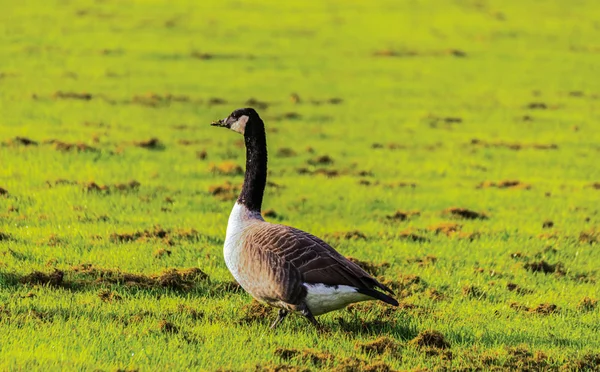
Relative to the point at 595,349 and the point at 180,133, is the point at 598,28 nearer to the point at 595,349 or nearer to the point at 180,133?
the point at 180,133

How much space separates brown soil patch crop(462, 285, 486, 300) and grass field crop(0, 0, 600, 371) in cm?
6

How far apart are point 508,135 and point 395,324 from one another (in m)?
17.4

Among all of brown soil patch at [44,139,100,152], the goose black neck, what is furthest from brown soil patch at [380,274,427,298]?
brown soil patch at [44,139,100,152]

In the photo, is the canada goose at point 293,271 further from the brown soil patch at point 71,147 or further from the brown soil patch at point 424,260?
the brown soil patch at point 71,147

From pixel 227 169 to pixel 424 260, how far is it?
24.1ft

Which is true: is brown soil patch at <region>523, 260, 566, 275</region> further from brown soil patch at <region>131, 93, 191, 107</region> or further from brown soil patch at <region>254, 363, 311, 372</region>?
brown soil patch at <region>131, 93, 191, 107</region>

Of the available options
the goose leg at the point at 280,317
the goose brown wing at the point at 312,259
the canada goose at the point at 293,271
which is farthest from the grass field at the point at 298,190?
the goose brown wing at the point at 312,259

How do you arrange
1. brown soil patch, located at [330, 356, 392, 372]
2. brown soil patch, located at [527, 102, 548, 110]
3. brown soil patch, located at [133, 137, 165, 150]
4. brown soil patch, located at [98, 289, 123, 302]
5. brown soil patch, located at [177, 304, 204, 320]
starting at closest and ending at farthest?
brown soil patch, located at [330, 356, 392, 372], brown soil patch, located at [177, 304, 204, 320], brown soil patch, located at [98, 289, 123, 302], brown soil patch, located at [133, 137, 165, 150], brown soil patch, located at [527, 102, 548, 110]

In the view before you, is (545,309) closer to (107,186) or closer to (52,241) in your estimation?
(52,241)

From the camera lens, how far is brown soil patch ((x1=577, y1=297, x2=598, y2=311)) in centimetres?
1133

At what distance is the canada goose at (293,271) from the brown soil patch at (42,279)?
218cm

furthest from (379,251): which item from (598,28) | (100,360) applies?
(598,28)

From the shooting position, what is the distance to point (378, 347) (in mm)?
8883

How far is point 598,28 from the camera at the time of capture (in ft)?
168
